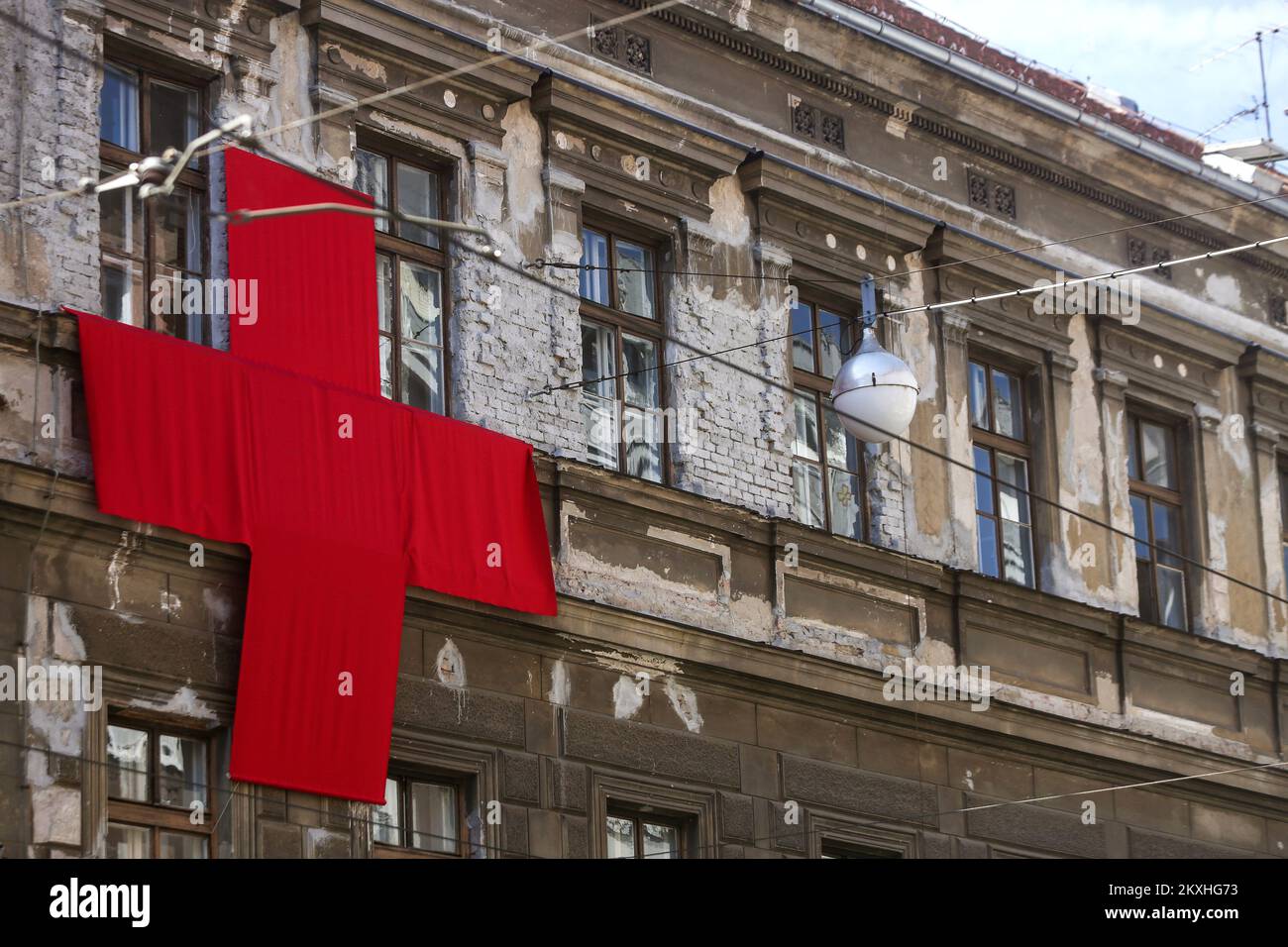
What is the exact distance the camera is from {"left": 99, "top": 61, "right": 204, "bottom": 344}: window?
14703mm

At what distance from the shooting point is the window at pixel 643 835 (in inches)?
643

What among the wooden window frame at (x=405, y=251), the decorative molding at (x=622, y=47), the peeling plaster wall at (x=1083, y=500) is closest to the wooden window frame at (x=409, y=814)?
the wooden window frame at (x=405, y=251)

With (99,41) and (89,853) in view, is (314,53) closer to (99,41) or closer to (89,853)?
(99,41)

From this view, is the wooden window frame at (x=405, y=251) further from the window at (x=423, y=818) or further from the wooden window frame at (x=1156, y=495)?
the wooden window frame at (x=1156, y=495)

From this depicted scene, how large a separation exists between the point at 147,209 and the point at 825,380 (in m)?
5.68

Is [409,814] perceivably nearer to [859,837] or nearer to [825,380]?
[859,837]

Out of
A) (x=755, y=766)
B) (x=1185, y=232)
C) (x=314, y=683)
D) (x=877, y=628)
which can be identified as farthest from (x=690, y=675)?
(x=1185, y=232)

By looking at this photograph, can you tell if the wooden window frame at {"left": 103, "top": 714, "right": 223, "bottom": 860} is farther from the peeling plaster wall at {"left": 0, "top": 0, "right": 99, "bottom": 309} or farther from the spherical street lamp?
the spherical street lamp

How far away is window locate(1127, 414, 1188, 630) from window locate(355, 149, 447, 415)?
6845 millimetres

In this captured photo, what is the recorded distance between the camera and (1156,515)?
70.0 ft

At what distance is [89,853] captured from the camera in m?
13.3

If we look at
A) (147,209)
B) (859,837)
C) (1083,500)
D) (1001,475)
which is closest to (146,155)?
(147,209)

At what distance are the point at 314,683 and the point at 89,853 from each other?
5.62 feet

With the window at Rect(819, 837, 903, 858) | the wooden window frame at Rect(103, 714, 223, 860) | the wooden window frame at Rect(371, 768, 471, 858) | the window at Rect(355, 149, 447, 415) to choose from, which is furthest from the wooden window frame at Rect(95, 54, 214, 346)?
the window at Rect(819, 837, 903, 858)
